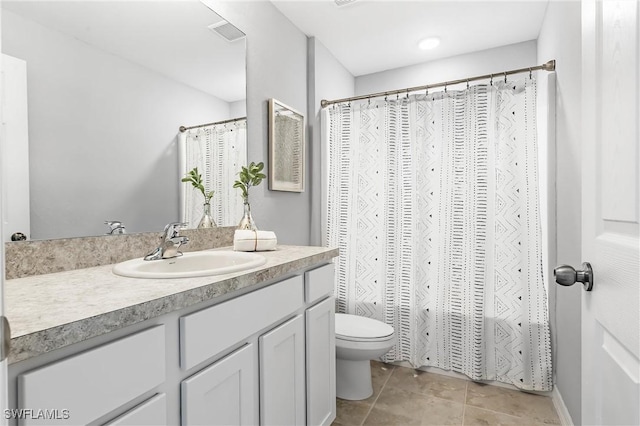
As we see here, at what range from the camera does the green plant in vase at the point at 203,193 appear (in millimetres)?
1626

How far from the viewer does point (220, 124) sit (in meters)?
1.78

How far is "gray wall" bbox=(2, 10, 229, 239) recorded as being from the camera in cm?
106

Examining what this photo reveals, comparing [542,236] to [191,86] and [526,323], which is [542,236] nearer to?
[526,323]

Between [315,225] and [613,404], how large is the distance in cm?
208

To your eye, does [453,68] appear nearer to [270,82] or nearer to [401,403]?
[270,82]

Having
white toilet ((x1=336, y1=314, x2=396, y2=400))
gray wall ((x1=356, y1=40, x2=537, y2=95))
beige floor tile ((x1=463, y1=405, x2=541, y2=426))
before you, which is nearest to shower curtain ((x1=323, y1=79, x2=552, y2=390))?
beige floor tile ((x1=463, y1=405, x2=541, y2=426))

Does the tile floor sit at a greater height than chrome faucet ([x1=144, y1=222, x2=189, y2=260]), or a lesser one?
lesser

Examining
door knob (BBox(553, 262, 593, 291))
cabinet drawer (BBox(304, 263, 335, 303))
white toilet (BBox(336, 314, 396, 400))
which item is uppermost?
door knob (BBox(553, 262, 593, 291))

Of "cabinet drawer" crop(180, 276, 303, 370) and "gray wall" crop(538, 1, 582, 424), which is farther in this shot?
"gray wall" crop(538, 1, 582, 424)

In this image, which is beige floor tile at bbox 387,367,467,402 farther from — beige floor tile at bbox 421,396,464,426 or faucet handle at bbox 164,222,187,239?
faucet handle at bbox 164,222,187,239

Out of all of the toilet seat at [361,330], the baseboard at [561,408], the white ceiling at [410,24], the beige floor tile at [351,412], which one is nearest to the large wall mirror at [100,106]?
the white ceiling at [410,24]

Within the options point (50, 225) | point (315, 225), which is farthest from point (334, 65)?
point (50, 225)

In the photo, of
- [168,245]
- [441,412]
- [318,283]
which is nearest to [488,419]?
[441,412]

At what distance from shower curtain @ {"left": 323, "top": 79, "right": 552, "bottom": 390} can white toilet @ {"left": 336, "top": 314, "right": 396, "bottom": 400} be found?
405mm
